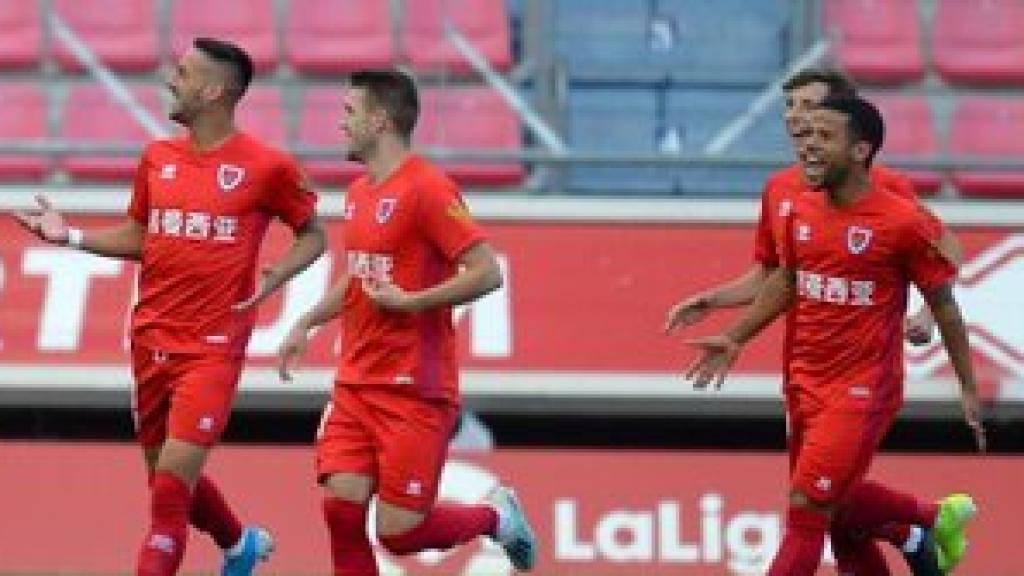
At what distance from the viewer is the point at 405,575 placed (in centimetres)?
1432

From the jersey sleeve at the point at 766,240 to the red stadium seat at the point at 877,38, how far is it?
6.73 m

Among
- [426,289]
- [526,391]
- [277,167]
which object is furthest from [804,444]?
[526,391]

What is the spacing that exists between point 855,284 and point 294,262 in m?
2.08

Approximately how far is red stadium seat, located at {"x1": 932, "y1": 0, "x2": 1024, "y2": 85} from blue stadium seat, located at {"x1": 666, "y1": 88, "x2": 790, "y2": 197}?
1289mm

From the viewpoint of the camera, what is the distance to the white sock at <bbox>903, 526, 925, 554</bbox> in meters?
11.4

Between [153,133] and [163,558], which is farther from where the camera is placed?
[153,133]

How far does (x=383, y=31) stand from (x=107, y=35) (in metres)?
1.62

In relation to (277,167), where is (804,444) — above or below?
below

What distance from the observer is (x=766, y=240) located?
1116cm

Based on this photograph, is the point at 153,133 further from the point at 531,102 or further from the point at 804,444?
the point at 804,444

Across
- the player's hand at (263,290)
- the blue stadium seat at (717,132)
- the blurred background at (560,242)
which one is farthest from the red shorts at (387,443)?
the blue stadium seat at (717,132)

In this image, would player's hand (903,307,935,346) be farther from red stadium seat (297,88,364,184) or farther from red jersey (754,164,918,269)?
red stadium seat (297,88,364,184)

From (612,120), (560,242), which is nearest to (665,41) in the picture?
(612,120)

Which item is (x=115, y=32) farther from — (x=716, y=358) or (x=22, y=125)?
(x=716, y=358)
